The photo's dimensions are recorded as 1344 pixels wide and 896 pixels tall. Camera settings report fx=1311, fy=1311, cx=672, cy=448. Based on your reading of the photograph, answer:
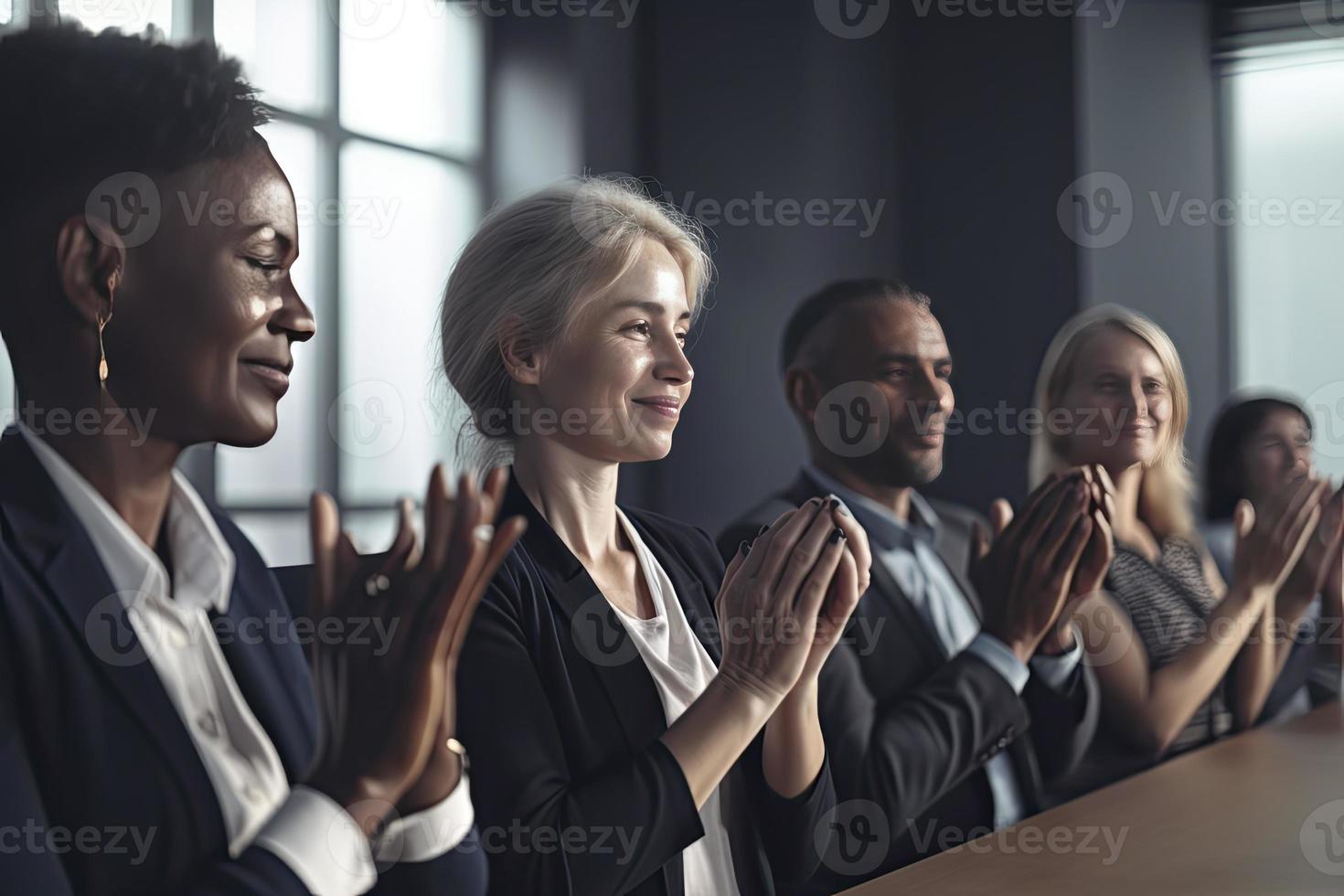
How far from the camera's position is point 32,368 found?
3.30 feet

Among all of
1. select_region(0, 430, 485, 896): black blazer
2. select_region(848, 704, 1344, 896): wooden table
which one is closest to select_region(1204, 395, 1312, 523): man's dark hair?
select_region(848, 704, 1344, 896): wooden table

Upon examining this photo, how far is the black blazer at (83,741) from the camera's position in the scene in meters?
0.96

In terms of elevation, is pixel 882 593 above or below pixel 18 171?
below

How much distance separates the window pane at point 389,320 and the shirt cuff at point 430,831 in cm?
33

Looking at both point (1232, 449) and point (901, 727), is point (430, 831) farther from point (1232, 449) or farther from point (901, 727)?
point (1232, 449)

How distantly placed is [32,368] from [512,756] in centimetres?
56

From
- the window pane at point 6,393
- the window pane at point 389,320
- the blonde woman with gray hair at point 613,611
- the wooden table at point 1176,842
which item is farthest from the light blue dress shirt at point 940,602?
the window pane at point 6,393

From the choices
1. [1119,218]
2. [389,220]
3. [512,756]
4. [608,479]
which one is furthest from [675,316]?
[1119,218]

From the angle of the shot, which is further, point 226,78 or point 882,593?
point 882,593

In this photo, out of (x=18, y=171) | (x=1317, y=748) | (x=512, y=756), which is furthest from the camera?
(x=1317, y=748)

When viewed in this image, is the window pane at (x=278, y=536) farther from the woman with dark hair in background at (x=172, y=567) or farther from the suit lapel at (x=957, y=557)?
the suit lapel at (x=957, y=557)

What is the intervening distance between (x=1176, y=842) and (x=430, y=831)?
110 cm

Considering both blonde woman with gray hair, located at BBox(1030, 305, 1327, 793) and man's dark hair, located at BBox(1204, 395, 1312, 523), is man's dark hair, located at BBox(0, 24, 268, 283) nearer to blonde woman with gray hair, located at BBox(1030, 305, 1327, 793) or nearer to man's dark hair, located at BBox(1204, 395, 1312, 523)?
blonde woman with gray hair, located at BBox(1030, 305, 1327, 793)

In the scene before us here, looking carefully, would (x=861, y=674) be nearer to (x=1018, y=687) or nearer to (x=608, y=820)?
(x=1018, y=687)
